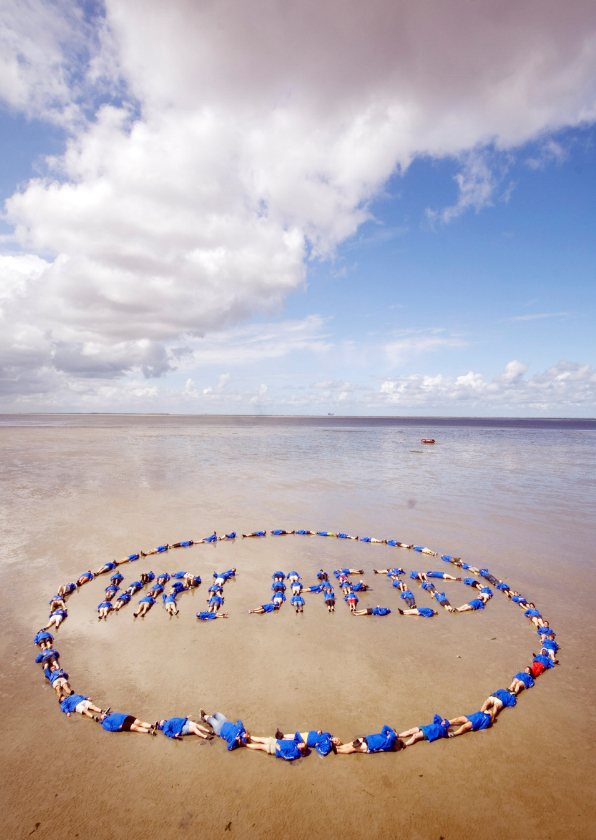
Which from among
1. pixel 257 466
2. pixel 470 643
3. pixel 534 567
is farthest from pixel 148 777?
pixel 257 466

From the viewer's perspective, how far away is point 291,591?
1633cm

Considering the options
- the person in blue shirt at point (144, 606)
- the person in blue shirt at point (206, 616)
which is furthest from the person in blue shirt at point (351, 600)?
the person in blue shirt at point (144, 606)

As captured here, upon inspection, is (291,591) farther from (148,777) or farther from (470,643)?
(148,777)

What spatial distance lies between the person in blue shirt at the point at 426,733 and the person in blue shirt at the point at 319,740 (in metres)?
1.61

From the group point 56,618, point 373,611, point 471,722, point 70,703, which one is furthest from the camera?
point 373,611

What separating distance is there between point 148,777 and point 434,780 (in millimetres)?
5985

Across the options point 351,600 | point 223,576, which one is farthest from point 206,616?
point 351,600

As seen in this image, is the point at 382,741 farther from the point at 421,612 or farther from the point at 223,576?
the point at 223,576

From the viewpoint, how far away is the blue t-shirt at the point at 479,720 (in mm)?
9383

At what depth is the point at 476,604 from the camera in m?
15.4

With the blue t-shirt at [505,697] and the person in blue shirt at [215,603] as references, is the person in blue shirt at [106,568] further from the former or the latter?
the blue t-shirt at [505,697]

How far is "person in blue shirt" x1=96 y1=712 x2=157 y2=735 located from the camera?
9.12 m

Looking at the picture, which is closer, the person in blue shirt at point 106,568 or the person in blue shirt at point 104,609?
the person in blue shirt at point 104,609

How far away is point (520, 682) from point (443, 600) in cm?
479
